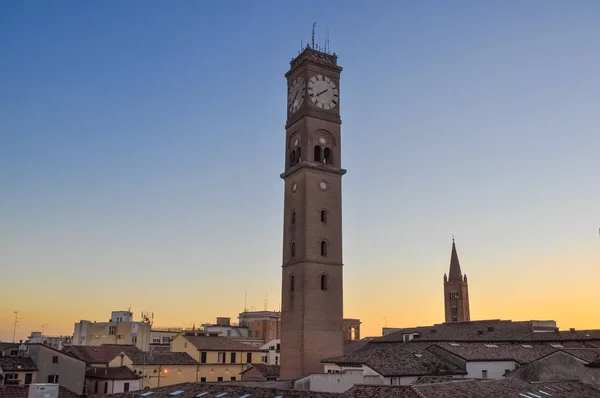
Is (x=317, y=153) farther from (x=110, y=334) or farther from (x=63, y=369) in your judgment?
(x=110, y=334)

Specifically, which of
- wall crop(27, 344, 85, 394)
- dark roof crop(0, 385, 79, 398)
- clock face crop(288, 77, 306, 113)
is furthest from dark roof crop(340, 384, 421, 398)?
wall crop(27, 344, 85, 394)

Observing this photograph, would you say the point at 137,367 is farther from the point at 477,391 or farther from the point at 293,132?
the point at 477,391

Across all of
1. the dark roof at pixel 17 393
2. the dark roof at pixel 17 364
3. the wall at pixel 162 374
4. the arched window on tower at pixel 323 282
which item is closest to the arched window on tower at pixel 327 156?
the arched window on tower at pixel 323 282

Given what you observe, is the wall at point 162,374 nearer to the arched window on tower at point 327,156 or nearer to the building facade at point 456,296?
the arched window on tower at point 327,156

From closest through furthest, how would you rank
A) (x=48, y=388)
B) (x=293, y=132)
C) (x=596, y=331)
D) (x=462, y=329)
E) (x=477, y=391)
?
(x=48, y=388)
(x=477, y=391)
(x=293, y=132)
(x=596, y=331)
(x=462, y=329)

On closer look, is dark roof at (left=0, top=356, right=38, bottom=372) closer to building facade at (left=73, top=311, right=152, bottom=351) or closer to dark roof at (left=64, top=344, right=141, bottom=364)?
dark roof at (left=64, top=344, right=141, bottom=364)

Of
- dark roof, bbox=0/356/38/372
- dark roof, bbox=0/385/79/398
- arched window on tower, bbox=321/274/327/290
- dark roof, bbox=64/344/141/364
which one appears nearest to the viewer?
dark roof, bbox=0/385/79/398

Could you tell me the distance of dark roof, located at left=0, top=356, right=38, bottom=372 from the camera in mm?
46872

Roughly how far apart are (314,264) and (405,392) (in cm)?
2114

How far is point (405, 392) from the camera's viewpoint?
25.6 m

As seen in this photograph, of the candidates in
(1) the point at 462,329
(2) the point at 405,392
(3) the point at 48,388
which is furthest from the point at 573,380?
(1) the point at 462,329

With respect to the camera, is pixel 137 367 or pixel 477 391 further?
pixel 137 367

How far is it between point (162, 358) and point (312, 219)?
2012cm

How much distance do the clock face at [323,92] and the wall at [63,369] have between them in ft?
95.5
